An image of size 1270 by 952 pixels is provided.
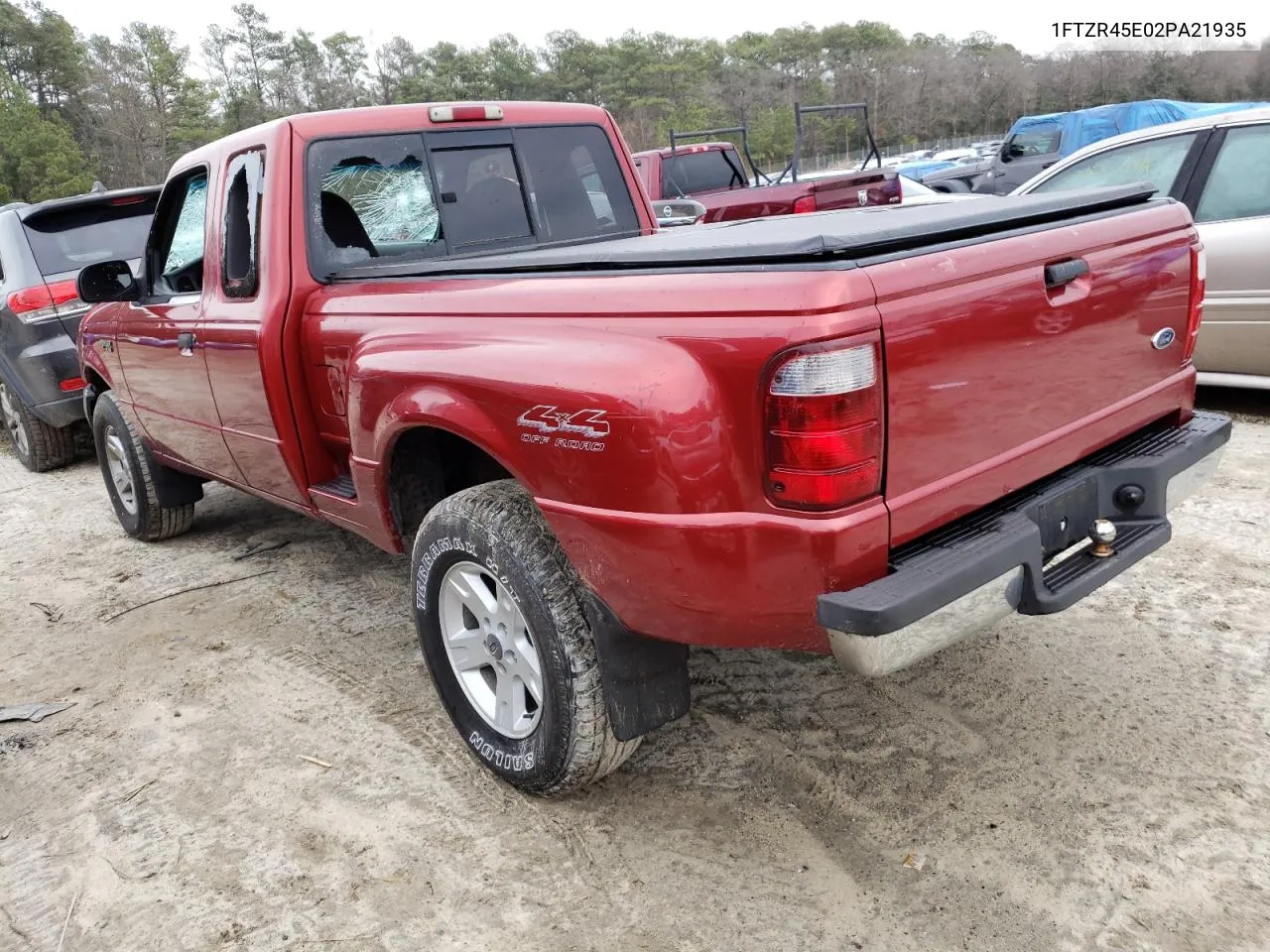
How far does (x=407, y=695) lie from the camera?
10.7 feet

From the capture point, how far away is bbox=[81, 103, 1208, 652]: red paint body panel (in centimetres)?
191

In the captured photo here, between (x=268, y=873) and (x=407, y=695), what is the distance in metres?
0.89

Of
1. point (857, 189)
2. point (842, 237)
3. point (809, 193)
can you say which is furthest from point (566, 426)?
point (857, 189)

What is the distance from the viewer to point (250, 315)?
10.8ft

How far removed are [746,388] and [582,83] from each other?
3660 inches

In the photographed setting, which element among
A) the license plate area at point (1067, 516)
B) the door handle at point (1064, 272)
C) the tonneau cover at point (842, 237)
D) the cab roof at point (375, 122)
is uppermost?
the cab roof at point (375, 122)

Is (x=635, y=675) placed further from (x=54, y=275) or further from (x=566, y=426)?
(x=54, y=275)

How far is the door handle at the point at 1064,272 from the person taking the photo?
220 centimetres

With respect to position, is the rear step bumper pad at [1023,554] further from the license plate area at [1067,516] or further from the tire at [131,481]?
the tire at [131,481]

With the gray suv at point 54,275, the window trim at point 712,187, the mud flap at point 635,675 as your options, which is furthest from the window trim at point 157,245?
the window trim at point 712,187

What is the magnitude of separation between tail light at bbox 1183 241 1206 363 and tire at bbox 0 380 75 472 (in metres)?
6.86

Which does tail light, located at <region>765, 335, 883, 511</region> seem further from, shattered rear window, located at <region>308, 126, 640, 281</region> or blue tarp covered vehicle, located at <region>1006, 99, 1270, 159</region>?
blue tarp covered vehicle, located at <region>1006, 99, 1270, 159</region>

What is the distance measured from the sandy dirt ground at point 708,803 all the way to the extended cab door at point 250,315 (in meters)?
0.81

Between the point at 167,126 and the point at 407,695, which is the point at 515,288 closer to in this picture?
Answer: the point at 407,695
